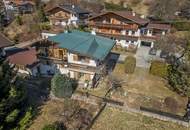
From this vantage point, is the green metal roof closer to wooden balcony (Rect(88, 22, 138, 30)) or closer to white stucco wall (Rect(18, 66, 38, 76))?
white stucco wall (Rect(18, 66, 38, 76))

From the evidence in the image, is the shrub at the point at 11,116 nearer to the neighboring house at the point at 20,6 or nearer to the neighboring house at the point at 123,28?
the neighboring house at the point at 123,28

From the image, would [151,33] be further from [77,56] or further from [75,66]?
[75,66]

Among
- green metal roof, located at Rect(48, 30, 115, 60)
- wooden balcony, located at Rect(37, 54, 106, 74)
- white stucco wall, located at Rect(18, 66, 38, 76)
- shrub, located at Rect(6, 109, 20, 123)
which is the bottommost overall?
shrub, located at Rect(6, 109, 20, 123)

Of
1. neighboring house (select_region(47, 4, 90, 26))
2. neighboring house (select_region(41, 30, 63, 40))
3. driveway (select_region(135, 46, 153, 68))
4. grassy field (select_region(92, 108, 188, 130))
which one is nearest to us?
grassy field (select_region(92, 108, 188, 130))

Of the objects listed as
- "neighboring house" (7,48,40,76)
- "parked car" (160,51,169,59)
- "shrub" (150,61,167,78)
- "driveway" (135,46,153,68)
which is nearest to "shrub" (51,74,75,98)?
"neighboring house" (7,48,40,76)

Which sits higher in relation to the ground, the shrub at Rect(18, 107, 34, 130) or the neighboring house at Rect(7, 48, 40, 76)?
the neighboring house at Rect(7, 48, 40, 76)

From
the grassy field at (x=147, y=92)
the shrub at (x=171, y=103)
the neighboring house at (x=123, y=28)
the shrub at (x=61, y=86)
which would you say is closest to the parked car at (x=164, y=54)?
the neighboring house at (x=123, y=28)

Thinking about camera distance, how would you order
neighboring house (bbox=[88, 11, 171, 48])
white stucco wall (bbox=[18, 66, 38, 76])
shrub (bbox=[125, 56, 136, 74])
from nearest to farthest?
white stucco wall (bbox=[18, 66, 38, 76]), shrub (bbox=[125, 56, 136, 74]), neighboring house (bbox=[88, 11, 171, 48])
